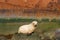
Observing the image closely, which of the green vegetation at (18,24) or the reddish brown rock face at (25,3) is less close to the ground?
the reddish brown rock face at (25,3)

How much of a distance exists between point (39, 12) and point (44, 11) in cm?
11

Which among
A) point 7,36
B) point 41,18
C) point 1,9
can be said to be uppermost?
point 1,9

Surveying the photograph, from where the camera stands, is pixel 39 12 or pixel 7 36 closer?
pixel 7 36

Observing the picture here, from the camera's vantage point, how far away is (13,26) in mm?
3664

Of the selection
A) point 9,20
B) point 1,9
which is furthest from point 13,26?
point 1,9

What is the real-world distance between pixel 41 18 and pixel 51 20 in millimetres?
217

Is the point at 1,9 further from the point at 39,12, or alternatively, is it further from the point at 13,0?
the point at 39,12

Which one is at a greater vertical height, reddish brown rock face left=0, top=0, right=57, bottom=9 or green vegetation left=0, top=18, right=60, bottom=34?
reddish brown rock face left=0, top=0, right=57, bottom=9

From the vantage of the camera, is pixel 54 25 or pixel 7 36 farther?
pixel 54 25

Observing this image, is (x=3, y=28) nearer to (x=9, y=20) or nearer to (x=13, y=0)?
(x=9, y=20)

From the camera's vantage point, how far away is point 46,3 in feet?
12.4

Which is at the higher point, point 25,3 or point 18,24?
point 25,3

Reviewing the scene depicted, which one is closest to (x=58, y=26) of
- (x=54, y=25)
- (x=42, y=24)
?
(x=54, y=25)

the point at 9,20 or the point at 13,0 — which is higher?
the point at 13,0
